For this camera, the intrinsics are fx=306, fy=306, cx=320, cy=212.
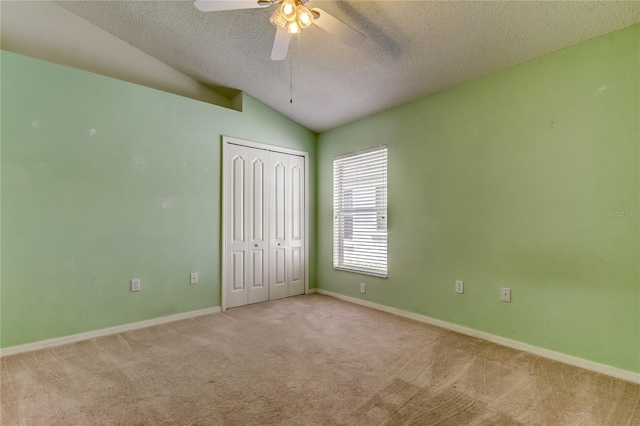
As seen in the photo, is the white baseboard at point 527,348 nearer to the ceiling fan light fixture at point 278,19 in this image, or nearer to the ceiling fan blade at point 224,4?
the ceiling fan light fixture at point 278,19

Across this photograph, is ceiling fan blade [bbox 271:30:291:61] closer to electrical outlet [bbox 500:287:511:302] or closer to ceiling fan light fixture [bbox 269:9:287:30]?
ceiling fan light fixture [bbox 269:9:287:30]

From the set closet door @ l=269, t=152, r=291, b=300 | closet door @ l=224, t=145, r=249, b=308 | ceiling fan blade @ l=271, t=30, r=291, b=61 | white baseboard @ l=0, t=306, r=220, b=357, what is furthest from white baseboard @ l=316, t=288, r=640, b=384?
ceiling fan blade @ l=271, t=30, r=291, b=61

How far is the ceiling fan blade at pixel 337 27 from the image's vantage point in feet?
6.52

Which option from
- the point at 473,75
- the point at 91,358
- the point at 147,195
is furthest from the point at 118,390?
the point at 473,75

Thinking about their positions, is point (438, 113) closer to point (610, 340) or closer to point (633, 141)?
point (633, 141)

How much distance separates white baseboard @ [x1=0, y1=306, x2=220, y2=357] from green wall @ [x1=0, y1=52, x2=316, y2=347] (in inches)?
2.1

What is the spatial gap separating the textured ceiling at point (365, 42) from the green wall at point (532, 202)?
24 centimetres

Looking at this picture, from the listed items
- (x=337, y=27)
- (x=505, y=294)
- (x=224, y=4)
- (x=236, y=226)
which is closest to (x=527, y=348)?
(x=505, y=294)

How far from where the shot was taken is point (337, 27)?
2.08 meters

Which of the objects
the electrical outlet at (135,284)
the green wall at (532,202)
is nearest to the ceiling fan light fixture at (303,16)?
the green wall at (532,202)

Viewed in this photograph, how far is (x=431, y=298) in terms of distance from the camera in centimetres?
343

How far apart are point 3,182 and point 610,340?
5130 millimetres

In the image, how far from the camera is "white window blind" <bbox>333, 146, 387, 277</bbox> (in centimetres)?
400

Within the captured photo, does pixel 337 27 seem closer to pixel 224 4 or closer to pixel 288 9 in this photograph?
pixel 288 9
